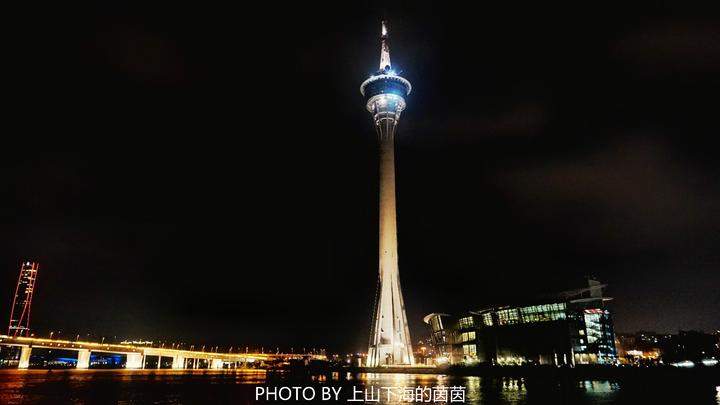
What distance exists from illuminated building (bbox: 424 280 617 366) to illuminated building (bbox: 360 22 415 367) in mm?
21275

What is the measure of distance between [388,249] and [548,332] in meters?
39.2

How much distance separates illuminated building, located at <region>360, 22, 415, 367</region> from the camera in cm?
9206

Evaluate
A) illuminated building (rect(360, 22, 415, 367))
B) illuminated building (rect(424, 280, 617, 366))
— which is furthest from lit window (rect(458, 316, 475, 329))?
illuminated building (rect(360, 22, 415, 367))

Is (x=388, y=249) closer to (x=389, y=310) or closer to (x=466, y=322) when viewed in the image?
(x=389, y=310)

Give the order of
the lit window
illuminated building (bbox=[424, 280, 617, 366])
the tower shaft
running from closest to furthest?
the tower shaft, illuminated building (bbox=[424, 280, 617, 366]), the lit window

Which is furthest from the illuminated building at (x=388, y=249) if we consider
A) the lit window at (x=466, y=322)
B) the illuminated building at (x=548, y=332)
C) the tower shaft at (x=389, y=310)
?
the lit window at (x=466, y=322)

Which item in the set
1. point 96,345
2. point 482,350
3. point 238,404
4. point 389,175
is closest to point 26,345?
point 96,345

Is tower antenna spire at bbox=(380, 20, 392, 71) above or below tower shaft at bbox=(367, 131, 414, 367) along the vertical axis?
above

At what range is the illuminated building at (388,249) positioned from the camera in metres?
92.1

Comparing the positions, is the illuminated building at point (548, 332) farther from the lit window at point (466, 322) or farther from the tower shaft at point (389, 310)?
the tower shaft at point (389, 310)

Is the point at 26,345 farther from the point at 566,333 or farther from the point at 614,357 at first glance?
the point at 614,357

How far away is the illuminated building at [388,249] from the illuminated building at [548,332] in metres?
21.3

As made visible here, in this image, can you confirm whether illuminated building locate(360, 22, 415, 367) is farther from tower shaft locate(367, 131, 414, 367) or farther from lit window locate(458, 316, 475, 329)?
lit window locate(458, 316, 475, 329)

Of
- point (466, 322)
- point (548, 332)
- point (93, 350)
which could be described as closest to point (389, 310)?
point (548, 332)
